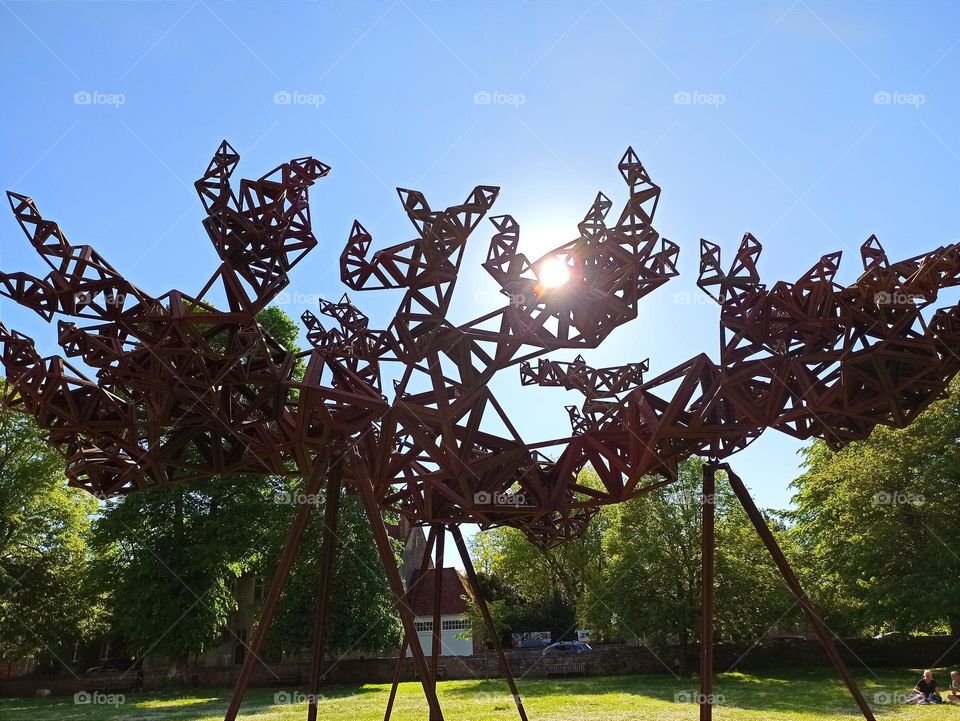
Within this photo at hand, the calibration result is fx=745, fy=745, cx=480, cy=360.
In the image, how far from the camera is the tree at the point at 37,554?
114ft

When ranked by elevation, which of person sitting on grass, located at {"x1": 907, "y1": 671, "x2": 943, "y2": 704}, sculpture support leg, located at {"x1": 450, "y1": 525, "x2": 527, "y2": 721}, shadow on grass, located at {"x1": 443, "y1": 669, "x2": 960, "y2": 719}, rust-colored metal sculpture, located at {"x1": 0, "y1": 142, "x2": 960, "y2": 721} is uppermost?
rust-colored metal sculpture, located at {"x1": 0, "y1": 142, "x2": 960, "y2": 721}

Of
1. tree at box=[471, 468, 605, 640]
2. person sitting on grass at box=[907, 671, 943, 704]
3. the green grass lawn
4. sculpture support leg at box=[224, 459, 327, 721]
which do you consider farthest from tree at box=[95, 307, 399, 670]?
sculpture support leg at box=[224, 459, 327, 721]

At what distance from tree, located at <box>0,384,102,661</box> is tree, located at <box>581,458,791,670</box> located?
25008 mm

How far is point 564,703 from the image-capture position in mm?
23172

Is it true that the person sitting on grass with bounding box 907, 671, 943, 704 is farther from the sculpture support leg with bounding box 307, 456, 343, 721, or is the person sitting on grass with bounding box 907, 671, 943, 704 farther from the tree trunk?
the sculpture support leg with bounding box 307, 456, 343, 721

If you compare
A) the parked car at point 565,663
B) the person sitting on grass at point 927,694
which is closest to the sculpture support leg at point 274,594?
the person sitting on grass at point 927,694

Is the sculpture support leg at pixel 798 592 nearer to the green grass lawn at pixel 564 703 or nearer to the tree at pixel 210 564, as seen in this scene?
the green grass lawn at pixel 564 703

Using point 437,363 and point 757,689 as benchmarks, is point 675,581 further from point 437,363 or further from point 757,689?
point 437,363

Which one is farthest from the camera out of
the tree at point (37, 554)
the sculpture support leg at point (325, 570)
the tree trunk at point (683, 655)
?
the tree at point (37, 554)

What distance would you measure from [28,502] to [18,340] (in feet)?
100

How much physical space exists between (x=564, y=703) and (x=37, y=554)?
90.2ft

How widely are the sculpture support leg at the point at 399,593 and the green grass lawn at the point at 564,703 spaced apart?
39.2 ft

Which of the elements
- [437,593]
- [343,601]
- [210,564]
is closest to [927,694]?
[437,593]

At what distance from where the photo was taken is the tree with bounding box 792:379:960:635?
1107 inches
